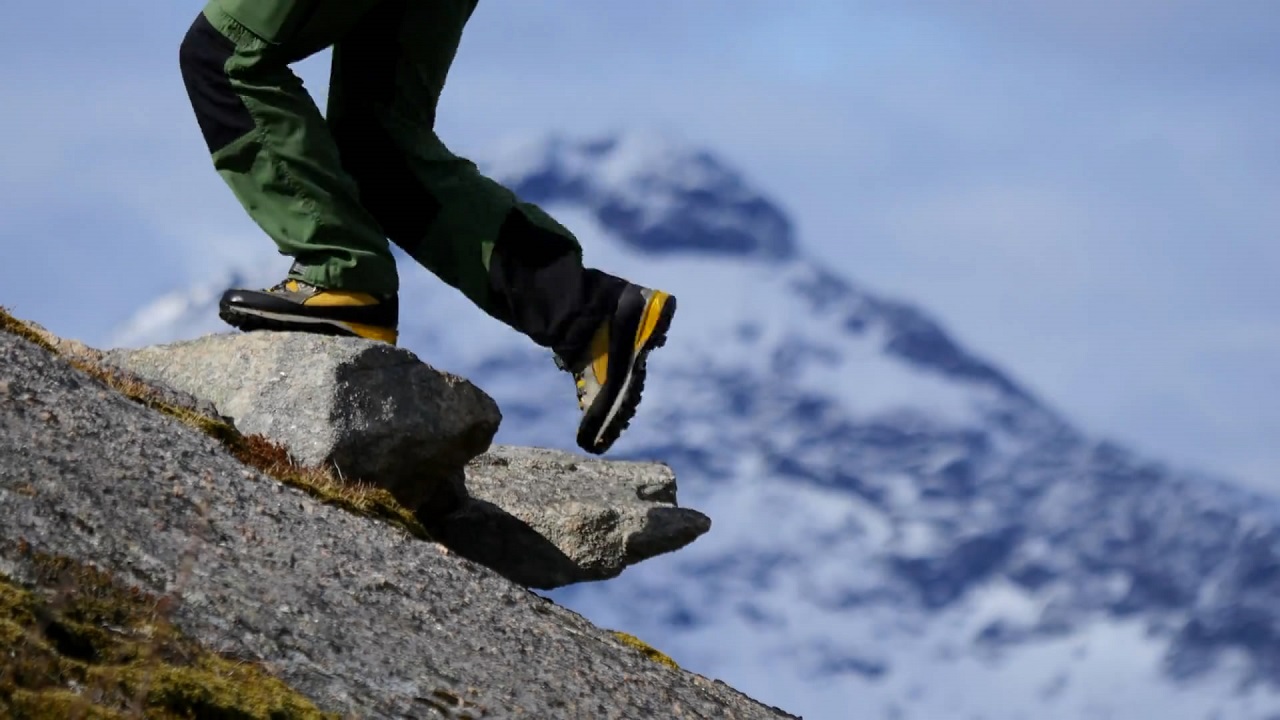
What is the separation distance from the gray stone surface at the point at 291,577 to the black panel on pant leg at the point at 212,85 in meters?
1.59

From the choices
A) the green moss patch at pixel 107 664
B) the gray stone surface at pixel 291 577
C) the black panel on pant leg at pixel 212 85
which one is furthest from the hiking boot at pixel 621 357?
the green moss patch at pixel 107 664

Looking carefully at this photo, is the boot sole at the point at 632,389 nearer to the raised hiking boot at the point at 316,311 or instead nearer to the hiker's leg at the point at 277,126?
the raised hiking boot at the point at 316,311

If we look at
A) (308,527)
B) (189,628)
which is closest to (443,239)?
(308,527)

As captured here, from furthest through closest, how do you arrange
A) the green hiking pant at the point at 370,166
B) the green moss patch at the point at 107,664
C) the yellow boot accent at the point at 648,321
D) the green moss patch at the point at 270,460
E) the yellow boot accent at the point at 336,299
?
the yellow boot accent at the point at 336,299 < the yellow boot accent at the point at 648,321 < the green hiking pant at the point at 370,166 < the green moss patch at the point at 270,460 < the green moss patch at the point at 107,664

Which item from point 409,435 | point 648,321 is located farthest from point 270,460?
A: point 648,321

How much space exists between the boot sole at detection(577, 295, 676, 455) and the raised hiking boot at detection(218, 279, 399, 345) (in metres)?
1.06

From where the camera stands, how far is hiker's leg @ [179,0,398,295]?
22.2 ft

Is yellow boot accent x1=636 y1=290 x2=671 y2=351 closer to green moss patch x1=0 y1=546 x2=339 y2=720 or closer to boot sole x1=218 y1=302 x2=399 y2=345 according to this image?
boot sole x1=218 y1=302 x2=399 y2=345

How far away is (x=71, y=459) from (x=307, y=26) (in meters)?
2.65

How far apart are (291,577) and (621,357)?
267 cm

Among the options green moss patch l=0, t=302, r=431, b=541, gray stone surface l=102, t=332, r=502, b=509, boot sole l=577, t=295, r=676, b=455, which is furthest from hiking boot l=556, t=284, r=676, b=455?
green moss patch l=0, t=302, r=431, b=541

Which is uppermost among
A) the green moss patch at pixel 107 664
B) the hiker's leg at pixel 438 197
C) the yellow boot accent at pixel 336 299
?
the hiker's leg at pixel 438 197

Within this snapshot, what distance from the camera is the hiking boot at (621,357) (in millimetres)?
7000

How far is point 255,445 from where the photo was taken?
6.18 m
